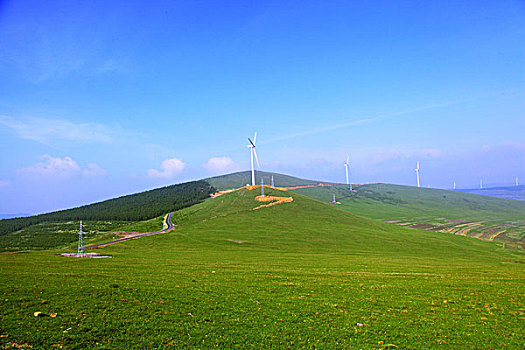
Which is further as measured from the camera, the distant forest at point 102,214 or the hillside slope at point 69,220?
the distant forest at point 102,214

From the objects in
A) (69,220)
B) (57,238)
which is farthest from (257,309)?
(69,220)

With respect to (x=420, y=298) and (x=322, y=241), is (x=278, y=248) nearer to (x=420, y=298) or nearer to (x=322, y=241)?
(x=322, y=241)

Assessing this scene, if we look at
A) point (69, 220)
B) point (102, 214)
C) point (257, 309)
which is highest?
point (257, 309)

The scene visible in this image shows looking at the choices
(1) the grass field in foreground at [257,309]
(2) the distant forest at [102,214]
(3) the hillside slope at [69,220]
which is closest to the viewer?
(1) the grass field in foreground at [257,309]

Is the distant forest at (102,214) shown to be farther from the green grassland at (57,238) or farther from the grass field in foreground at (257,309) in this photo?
the grass field in foreground at (257,309)

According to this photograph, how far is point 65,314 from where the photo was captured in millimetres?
15180

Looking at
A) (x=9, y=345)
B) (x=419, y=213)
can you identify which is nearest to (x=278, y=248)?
(x=9, y=345)

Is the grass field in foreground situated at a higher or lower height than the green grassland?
higher

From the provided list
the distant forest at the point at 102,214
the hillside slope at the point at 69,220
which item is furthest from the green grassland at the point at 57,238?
the distant forest at the point at 102,214

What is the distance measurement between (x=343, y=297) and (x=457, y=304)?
25.3ft

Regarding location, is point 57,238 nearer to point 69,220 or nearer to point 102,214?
point 69,220

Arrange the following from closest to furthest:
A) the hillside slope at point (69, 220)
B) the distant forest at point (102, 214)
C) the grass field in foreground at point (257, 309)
Answer: the grass field in foreground at point (257, 309) → the hillside slope at point (69, 220) → the distant forest at point (102, 214)

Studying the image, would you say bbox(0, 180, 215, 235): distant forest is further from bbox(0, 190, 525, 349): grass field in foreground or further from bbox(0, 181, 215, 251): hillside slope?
bbox(0, 190, 525, 349): grass field in foreground

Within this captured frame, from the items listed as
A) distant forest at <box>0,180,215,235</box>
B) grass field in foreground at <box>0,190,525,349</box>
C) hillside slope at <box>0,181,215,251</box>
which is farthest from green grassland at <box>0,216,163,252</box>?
grass field in foreground at <box>0,190,525,349</box>
